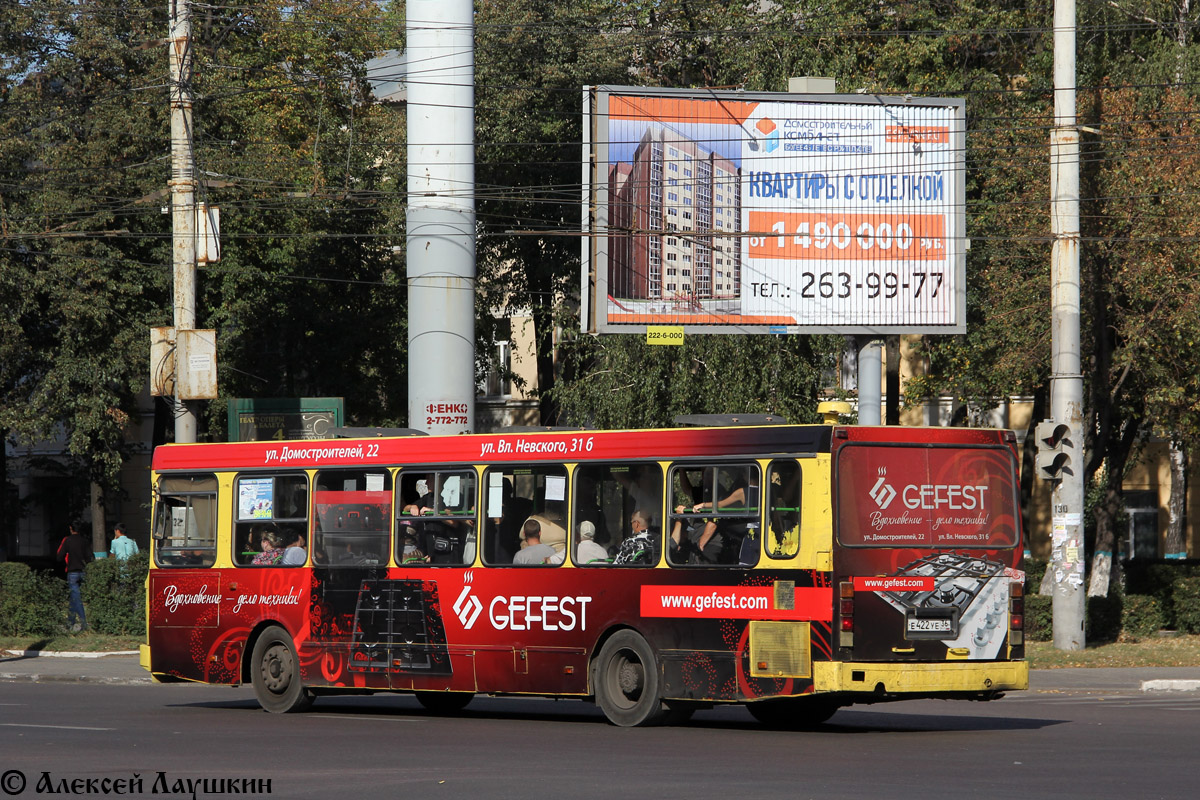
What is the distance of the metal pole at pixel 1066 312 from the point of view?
2425 cm

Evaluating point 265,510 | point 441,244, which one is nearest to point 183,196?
point 441,244

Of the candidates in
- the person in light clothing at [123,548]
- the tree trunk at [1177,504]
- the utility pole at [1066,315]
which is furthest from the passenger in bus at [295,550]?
the tree trunk at [1177,504]

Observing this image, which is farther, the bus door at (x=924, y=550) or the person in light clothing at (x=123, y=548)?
the person in light clothing at (x=123, y=548)

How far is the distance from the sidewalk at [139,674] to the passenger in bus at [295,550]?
21.9 feet

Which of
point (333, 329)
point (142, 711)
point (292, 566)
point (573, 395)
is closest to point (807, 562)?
point (292, 566)

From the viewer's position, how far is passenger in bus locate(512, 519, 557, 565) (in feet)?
51.8

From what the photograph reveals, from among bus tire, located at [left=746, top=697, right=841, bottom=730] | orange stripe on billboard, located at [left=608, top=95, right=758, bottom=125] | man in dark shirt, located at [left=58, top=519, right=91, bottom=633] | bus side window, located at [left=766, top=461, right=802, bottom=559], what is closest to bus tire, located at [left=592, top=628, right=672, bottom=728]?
bus tire, located at [left=746, top=697, right=841, bottom=730]

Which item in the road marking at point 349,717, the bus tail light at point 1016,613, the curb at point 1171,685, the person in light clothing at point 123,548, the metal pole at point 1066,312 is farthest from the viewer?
the person in light clothing at point 123,548

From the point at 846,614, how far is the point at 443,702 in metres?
5.45

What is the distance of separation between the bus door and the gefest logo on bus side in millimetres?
2691

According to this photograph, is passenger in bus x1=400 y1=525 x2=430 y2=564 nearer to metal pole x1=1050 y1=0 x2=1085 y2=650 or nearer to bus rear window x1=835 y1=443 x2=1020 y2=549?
bus rear window x1=835 y1=443 x2=1020 y2=549

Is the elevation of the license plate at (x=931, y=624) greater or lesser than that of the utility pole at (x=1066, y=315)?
lesser

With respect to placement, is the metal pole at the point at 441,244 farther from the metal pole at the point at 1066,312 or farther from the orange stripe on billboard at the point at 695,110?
the metal pole at the point at 1066,312

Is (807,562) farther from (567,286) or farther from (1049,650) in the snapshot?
(567,286)
